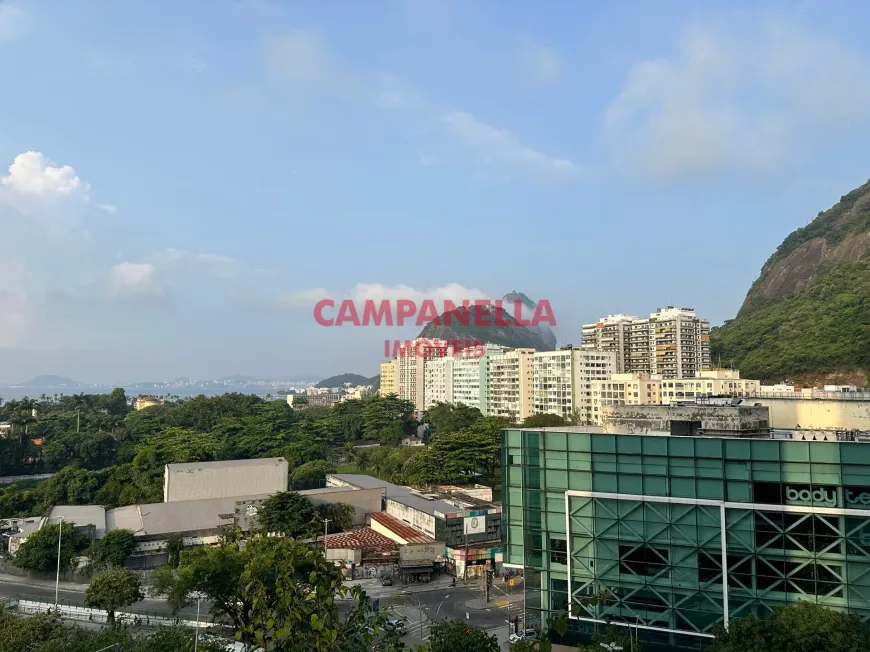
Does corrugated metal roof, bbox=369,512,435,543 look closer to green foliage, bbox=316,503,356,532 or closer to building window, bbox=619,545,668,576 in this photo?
green foliage, bbox=316,503,356,532

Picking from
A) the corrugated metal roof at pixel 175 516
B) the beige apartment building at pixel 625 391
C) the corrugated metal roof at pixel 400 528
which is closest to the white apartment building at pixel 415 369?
the beige apartment building at pixel 625 391

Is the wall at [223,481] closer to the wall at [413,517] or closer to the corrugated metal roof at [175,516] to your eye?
the corrugated metal roof at [175,516]

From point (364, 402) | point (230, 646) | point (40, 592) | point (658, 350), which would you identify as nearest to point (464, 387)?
point (364, 402)

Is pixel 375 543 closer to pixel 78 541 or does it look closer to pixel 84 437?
pixel 78 541

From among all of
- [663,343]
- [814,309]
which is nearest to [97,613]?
[663,343]

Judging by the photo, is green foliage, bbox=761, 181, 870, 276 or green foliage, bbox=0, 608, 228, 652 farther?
green foliage, bbox=761, 181, 870, 276

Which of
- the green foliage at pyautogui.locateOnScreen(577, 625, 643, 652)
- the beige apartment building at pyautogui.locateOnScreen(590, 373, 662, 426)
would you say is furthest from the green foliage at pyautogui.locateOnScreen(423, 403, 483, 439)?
the green foliage at pyautogui.locateOnScreen(577, 625, 643, 652)
